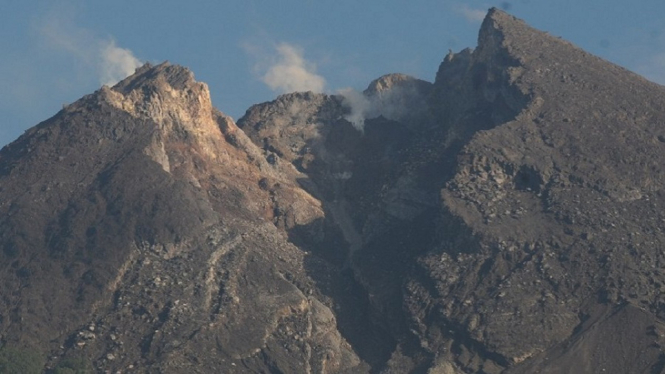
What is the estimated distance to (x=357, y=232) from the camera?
156500mm

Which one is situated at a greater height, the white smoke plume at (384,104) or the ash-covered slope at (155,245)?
the white smoke plume at (384,104)

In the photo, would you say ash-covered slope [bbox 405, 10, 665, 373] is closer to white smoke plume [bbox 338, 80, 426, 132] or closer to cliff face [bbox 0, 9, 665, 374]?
cliff face [bbox 0, 9, 665, 374]

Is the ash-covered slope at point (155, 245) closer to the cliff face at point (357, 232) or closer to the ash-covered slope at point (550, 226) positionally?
the cliff face at point (357, 232)

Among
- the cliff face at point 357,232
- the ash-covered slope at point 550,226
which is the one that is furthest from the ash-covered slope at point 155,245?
the ash-covered slope at point 550,226

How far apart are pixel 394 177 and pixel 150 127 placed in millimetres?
23646

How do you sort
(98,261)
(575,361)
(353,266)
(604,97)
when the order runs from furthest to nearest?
(604,97) → (353,266) → (98,261) → (575,361)

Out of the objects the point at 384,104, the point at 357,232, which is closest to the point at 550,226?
the point at 357,232

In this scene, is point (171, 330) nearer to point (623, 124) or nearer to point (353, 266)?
point (353, 266)

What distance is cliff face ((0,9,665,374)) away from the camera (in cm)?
12762

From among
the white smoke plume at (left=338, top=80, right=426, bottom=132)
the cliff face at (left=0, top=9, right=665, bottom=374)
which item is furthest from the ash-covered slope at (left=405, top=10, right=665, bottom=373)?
the white smoke plume at (left=338, top=80, right=426, bottom=132)

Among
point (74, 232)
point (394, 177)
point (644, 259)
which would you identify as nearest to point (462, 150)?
point (394, 177)

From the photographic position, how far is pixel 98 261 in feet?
440

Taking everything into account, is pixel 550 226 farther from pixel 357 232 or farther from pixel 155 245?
pixel 155 245

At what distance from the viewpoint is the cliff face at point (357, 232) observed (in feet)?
419
